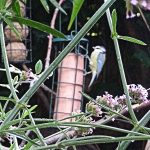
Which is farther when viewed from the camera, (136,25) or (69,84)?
(136,25)

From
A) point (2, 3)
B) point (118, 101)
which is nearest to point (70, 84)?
point (118, 101)

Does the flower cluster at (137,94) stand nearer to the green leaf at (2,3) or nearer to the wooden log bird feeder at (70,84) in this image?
the green leaf at (2,3)

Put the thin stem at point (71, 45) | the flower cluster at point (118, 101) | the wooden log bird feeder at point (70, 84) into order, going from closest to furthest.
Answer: the thin stem at point (71, 45) → the flower cluster at point (118, 101) → the wooden log bird feeder at point (70, 84)

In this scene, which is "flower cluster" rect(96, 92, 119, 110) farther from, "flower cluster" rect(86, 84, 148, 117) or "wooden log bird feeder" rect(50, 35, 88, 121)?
"wooden log bird feeder" rect(50, 35, 88, 121)

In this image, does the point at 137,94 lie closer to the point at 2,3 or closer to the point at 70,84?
the point at 2,3

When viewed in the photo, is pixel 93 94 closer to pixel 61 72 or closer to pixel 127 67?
pixel 127 67

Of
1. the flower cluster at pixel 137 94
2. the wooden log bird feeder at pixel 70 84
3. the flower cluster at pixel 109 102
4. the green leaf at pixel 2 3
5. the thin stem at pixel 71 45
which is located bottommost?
the wooden log bird feeder at pixel 70 84

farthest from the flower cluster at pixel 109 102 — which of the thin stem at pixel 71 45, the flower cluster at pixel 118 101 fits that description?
the thin stem at pixel 71 45

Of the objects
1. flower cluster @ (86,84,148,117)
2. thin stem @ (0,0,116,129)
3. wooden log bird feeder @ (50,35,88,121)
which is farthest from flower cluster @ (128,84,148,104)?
wooden log bird feeder @ (50,35,88,121)

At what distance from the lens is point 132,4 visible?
1.30ft

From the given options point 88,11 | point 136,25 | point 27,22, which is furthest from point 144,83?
point 27,22

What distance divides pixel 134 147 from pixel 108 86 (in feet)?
1.16

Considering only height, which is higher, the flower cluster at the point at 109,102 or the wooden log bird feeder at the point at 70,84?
the flower cluster at the point at 109,102

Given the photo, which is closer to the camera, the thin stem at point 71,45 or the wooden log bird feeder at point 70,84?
the thin stem at point 71,45
